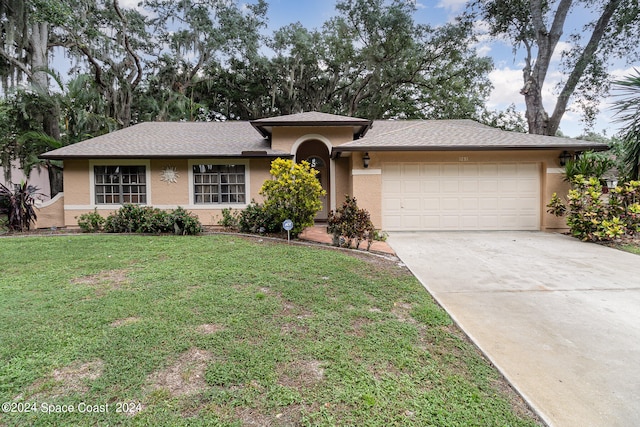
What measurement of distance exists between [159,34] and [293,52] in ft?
29.6

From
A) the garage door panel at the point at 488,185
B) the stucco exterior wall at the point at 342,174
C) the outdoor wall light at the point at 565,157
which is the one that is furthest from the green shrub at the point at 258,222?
the outdoor wall light at the point at 565,157

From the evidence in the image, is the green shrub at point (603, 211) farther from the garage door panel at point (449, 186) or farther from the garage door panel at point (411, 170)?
the garage door panel at point (411, 170)

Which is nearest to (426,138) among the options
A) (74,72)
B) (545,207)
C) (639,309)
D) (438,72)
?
(545,207)

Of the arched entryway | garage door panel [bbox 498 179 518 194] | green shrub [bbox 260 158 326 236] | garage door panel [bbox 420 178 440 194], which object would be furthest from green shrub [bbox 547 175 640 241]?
the arched entryway

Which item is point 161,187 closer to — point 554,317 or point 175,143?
point 175,143

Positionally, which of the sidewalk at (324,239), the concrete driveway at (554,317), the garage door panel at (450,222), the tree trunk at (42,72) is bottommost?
the concrete driveway at (554,317)

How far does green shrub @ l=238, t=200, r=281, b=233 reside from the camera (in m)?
8.89

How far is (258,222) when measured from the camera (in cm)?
898

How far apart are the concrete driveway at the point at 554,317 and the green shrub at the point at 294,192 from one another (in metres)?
2.33

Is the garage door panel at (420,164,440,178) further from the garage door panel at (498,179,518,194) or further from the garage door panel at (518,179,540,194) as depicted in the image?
the garage door panel at (518,179,540,194)

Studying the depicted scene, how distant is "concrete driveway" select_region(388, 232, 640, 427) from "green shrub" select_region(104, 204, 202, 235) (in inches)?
227

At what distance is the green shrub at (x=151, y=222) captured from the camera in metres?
8.82

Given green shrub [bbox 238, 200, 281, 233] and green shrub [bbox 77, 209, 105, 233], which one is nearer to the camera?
green shrub [bbox 238, 200, 281, 233]

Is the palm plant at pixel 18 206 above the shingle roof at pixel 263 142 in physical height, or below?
below
